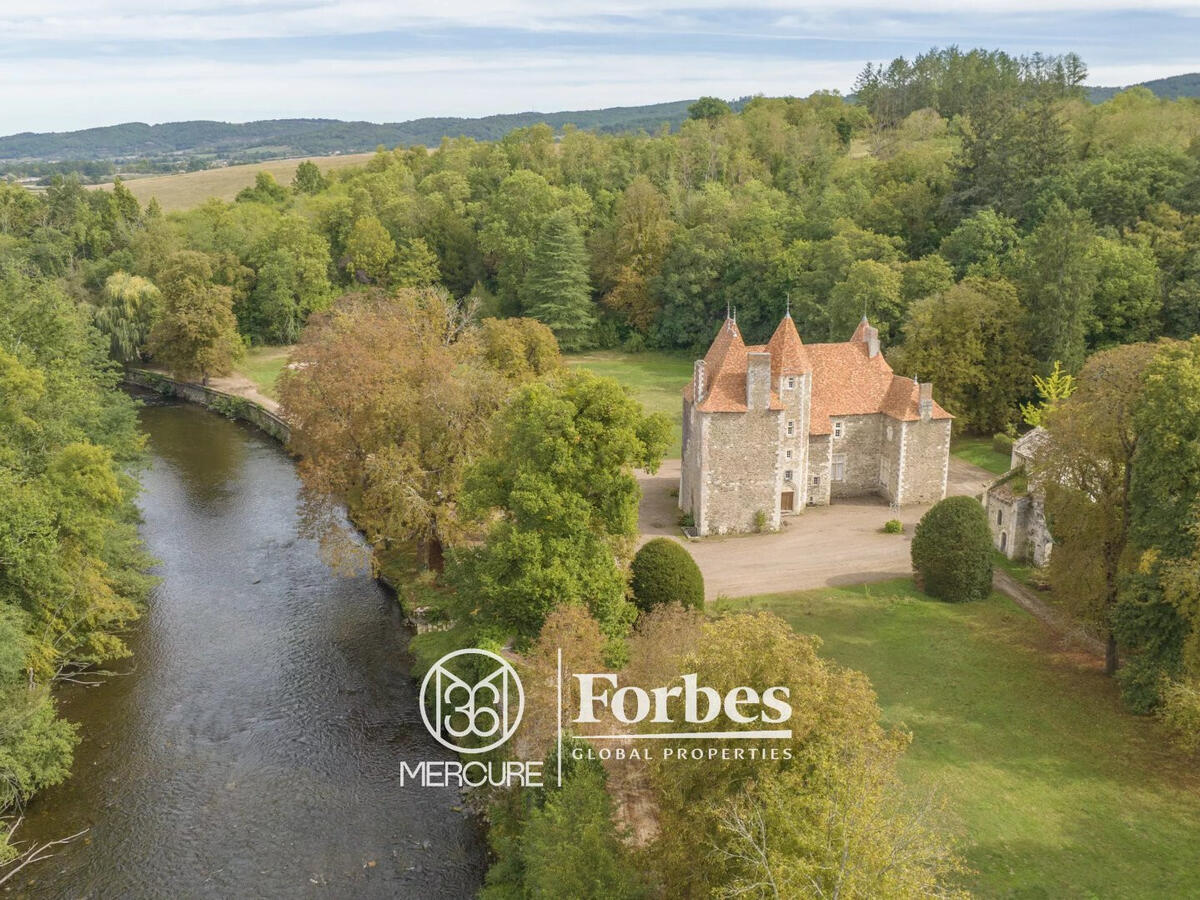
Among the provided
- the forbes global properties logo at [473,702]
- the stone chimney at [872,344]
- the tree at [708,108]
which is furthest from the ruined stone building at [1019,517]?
the tree at [708,108]

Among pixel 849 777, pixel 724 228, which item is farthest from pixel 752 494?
pixel 724 228

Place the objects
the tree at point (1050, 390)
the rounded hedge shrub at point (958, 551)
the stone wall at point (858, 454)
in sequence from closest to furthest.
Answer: the rounded hedge shrub at point (958, 551) → the stone wall at point (858, 454) → the tree at point (1050, 390)

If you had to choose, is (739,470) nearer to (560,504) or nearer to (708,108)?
(560,504)

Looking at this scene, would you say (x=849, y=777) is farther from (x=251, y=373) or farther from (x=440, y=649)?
(x=251, y=373)

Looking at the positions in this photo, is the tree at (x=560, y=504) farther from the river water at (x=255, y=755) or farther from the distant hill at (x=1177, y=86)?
the distant hill at (x=1177, y=86)

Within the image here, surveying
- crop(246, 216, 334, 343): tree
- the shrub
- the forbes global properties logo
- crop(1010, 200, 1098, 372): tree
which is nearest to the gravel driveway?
the forbes global properties logo

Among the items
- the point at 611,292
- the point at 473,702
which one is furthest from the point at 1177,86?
the point at 473,702
